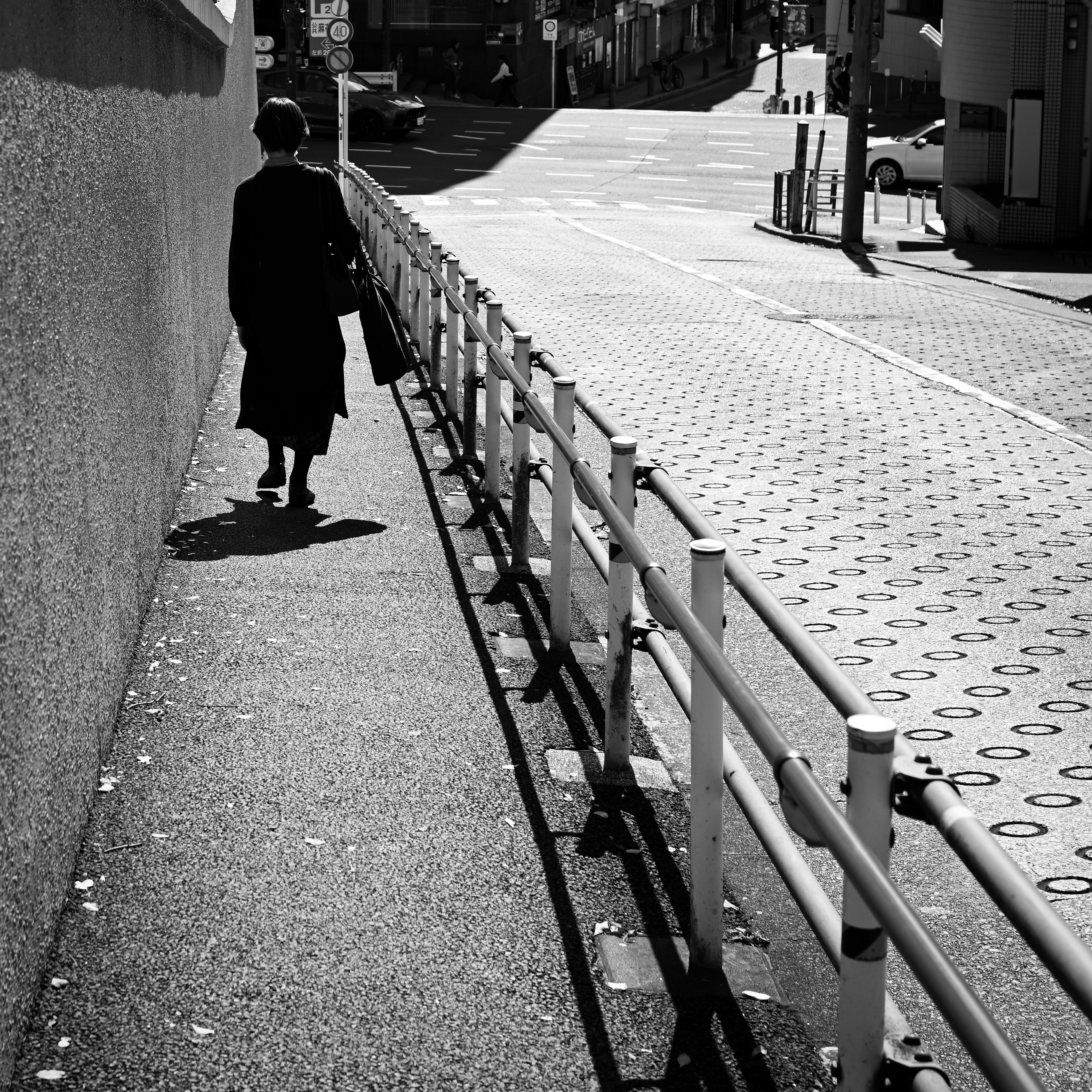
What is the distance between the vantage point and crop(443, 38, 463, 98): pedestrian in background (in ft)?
204

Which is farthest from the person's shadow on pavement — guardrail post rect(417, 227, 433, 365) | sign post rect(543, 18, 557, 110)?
sign post rect(543, 18, 557, 110)

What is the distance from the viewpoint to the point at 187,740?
5.21m

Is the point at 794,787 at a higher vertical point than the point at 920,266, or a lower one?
lower

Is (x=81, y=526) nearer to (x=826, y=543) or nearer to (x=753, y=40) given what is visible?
(x=826, y=543)

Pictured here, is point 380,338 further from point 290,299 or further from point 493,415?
point 493,415

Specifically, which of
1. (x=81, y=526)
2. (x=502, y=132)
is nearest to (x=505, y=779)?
(x=81, y=526)

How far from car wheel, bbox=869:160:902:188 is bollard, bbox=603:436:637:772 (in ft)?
127

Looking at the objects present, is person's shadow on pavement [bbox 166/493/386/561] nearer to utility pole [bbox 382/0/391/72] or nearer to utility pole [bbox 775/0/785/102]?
utility pole [bbox 382/0/391/72]

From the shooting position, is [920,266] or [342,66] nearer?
[920,266]

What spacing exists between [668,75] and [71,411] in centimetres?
6820

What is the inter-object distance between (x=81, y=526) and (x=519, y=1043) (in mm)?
2049

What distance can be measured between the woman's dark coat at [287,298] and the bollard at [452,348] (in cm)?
201

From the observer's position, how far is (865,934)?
275cm

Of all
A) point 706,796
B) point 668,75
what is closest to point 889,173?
point 668,75
